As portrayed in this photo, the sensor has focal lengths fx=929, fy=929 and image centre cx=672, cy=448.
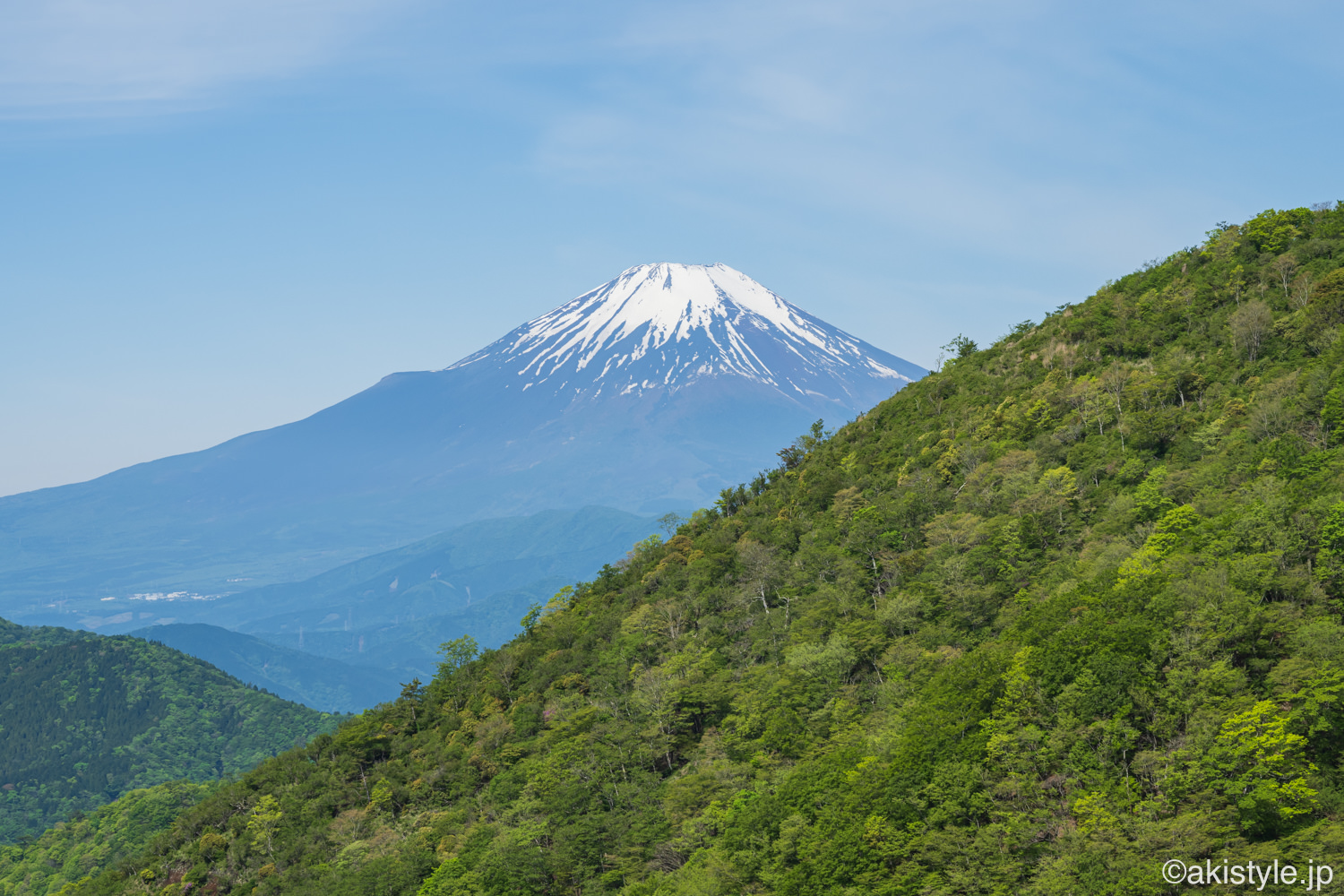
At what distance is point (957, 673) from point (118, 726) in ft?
620

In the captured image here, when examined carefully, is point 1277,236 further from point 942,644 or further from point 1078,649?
point 1078,649

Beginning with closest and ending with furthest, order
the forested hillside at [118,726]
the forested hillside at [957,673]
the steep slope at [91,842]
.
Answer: the forested hillside at [957,673]
the steep slope at [91,842]
the forested hillside at [118,726]

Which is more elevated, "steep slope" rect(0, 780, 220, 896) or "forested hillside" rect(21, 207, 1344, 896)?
"forested hillside" rect(21, 207, 1344, 896)

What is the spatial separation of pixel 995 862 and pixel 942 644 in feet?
60.2

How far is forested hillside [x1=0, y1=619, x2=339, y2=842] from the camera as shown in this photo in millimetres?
167125

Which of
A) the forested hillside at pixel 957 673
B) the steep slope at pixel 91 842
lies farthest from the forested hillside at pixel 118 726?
the forested hillside at pixel 957 673

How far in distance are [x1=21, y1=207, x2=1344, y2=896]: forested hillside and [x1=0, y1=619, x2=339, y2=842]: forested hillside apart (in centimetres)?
10846

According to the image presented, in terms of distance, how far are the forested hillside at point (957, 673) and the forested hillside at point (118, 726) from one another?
10846 cm

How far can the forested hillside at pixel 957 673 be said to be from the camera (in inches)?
1277

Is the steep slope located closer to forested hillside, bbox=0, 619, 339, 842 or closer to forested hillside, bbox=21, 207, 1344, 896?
forested hillside, bbox=21, 207, 1344, 896

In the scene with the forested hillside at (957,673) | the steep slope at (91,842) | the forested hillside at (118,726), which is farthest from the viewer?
the forested hillside at (118,726)

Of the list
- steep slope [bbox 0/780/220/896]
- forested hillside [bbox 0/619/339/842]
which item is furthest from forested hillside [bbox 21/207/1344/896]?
forested hillside [bbox 0/619/339/842]

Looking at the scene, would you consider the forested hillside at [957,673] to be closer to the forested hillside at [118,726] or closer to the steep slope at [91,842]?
the steep slope at [91,842]

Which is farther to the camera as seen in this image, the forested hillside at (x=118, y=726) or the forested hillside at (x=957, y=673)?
the forested hillside at (x=118, y=726)
